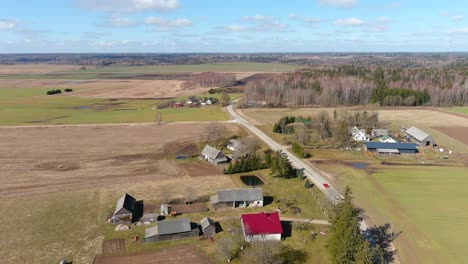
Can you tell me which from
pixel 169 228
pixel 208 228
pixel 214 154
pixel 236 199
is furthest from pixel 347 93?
pixel 169 228

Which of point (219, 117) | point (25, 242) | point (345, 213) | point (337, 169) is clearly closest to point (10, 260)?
point (25, 242)

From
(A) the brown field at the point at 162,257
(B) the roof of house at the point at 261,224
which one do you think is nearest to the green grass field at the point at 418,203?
(B) the roof of house at the point at 261,224

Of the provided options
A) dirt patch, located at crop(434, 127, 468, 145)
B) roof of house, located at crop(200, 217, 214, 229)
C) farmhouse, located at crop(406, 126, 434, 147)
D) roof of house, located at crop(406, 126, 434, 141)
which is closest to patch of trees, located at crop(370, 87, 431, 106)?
dirt patch, located at crop(434, 127, 468, 145)

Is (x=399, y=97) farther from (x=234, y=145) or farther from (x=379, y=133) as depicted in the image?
(x=234, y=145)

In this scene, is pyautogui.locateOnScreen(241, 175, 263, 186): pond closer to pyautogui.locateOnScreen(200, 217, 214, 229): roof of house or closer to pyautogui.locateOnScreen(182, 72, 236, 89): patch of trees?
pyautogui.locateOnScreen(200, 217, 214, 229): roof of house

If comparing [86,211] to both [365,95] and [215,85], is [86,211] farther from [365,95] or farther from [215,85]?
[215,85]

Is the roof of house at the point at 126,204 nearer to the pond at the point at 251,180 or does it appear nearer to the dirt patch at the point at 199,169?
the dirt patch at the point at 199,169
